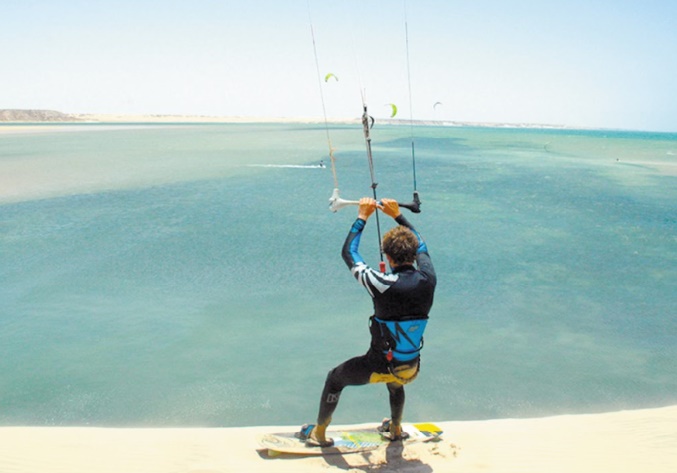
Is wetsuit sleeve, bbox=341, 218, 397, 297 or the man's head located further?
the man's head

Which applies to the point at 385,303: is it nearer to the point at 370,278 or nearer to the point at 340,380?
the point at 370,278

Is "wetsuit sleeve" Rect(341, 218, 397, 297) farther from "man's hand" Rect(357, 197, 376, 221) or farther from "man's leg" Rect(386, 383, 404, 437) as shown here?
"man's leg" Rect(386, 383, 404, 437)

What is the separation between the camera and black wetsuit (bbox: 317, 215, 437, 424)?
376cm

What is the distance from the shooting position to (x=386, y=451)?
4.60 meters

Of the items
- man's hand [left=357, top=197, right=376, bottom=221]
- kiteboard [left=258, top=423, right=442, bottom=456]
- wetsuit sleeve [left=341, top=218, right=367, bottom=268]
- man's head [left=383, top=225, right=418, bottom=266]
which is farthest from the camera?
kiteboard [left=258, top=423, right=442, bottom=456]

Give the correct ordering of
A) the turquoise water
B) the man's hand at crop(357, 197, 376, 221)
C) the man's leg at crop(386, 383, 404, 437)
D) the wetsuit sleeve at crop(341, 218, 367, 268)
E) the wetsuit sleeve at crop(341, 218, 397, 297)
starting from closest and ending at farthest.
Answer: the wetsuit sleeve at crop(341, 218, 397, 297), the wetsuit sleeve at crop(341, 218, 367, 268), the man's hand at crop(357, 197, 376, 221), the man's leg at crop(386, 383, 404, 437), the turquoise water

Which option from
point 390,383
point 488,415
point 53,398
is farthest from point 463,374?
point 53,398

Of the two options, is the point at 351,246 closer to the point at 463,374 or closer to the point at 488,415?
the point at 488,415

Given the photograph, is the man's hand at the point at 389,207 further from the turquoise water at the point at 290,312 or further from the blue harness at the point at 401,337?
the turquoise water at the point at 290,312

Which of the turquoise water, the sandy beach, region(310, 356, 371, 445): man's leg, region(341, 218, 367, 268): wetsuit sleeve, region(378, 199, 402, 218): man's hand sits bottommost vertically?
the turquoise water

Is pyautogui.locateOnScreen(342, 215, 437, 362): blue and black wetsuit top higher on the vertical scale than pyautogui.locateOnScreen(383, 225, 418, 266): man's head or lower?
lower

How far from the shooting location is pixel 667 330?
8930 millimetres

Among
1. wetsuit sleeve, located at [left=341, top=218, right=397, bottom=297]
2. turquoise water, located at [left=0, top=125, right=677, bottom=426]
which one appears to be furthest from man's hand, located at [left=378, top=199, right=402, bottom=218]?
turquoise water, located at [left=0, top=125, right=677, bottom=426]

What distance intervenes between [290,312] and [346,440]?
16.1 ft
